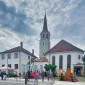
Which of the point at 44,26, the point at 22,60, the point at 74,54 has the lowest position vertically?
the point at 22,60

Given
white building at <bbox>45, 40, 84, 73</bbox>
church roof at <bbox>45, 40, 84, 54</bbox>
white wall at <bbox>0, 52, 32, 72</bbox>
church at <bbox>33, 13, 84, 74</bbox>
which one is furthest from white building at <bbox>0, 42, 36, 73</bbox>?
church roof at <bbox>45, 40, 84, 54</bbox>

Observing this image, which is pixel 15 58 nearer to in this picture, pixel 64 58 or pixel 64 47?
pixel 64 58

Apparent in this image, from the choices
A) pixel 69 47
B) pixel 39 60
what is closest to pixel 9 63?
pixel 39 60

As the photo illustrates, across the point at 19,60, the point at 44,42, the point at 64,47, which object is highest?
the point at 44,42

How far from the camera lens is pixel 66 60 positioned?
31.1 m

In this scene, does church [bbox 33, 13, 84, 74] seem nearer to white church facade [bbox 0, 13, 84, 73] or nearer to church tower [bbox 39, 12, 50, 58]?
white church facade [bbox 0, 13, 84, 73]

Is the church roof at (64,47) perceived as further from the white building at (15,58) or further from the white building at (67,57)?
the white building at (15,58)

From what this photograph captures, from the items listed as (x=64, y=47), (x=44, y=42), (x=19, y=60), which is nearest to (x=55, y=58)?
(x=64, y=47)

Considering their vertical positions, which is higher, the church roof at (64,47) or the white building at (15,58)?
the church roof at (64,47)

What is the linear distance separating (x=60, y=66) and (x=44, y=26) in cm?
2224

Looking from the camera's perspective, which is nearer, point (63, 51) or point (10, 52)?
point (63, 51)

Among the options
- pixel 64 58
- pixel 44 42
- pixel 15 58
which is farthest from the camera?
pixel 44 42

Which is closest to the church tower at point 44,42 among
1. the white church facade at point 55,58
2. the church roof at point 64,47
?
the white church facade at point 55,58

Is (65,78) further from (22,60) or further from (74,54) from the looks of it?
(22,60)
